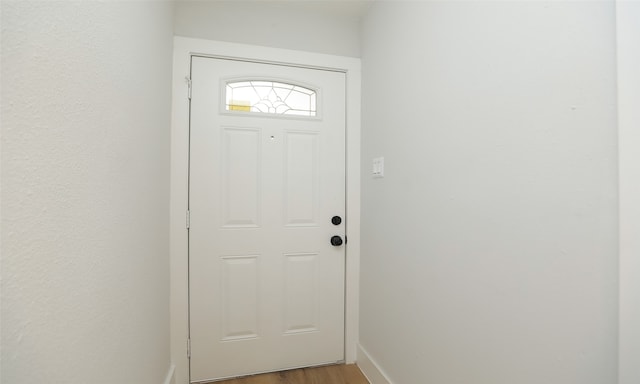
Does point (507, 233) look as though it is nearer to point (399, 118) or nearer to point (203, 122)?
point (399, 118)

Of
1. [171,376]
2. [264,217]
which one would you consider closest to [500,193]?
[264,217]

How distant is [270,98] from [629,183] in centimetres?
176

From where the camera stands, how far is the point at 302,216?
193 cm

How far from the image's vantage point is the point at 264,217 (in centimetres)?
187

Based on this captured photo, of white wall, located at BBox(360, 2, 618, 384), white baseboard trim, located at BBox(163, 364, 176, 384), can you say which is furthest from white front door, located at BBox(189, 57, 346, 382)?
white wall, located at BBox(360, 2, 618, 384)

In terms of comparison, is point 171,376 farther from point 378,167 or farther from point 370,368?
point 378,167

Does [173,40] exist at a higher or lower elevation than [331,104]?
higher

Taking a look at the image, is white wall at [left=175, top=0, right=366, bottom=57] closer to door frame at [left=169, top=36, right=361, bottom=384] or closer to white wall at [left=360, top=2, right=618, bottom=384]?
door frame at [left=169, top=36, right=361, bottom=384]

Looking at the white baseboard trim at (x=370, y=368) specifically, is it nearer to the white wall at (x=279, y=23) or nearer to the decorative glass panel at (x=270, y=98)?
the decorative glass panel at (x=270, y=98)

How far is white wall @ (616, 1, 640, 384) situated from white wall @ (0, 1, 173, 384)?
121cm

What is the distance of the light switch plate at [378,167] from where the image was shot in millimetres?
1702

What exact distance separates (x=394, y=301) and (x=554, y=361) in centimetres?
84

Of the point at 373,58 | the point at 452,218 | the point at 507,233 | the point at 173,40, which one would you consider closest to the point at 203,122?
the point at 173,40

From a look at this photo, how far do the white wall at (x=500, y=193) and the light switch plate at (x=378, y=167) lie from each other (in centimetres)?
5
